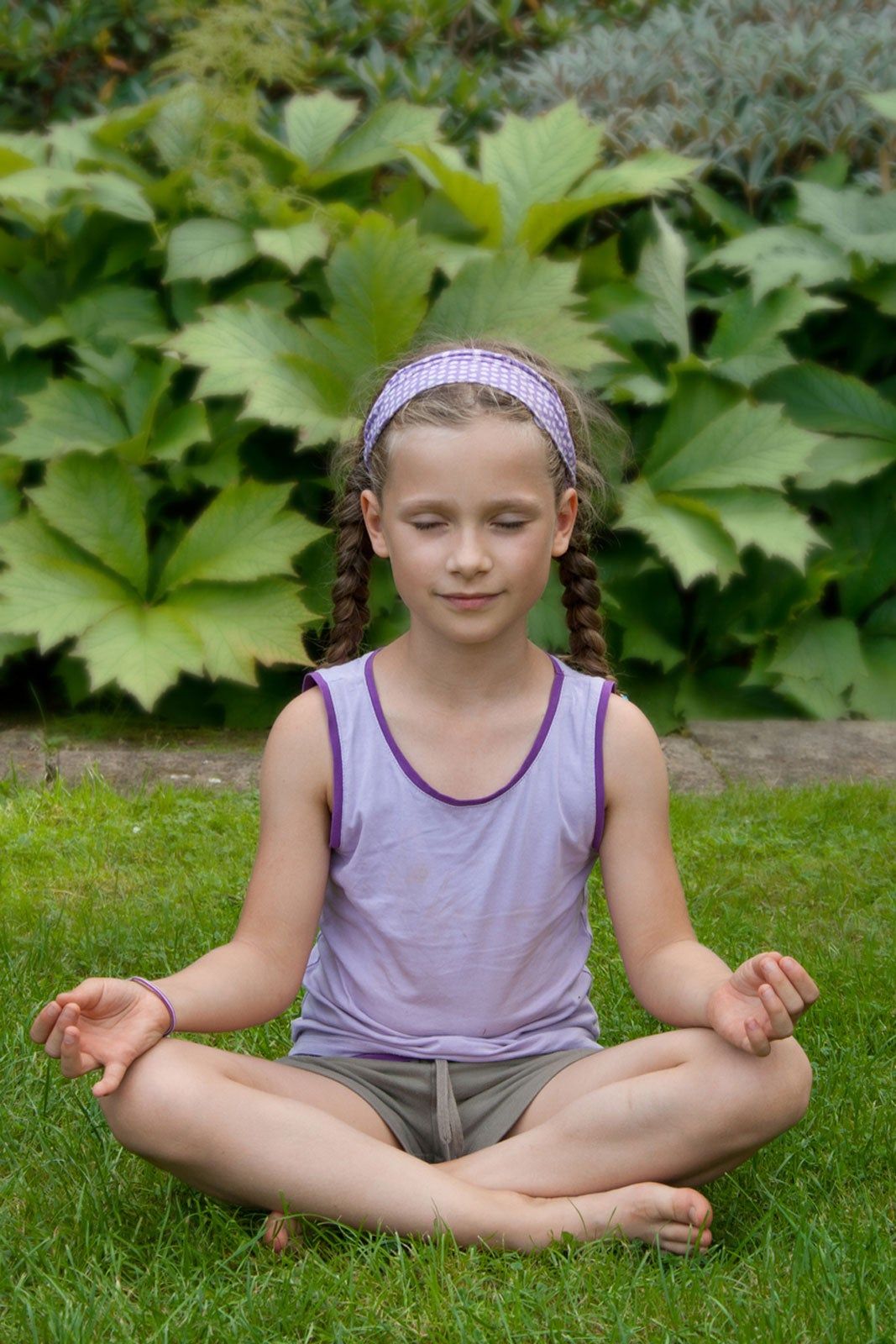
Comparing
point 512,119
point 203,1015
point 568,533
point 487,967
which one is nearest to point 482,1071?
point 487,967

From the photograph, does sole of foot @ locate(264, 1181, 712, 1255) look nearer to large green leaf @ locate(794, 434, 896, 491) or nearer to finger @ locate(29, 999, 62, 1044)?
finger @ locate(29, 999, 62, 1044)

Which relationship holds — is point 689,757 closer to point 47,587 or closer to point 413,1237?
point 47,587

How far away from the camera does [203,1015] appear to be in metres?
2.08

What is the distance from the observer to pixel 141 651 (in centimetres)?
384

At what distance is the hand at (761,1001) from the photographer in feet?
6.15

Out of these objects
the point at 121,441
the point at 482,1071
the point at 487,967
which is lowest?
the point at 482,1071

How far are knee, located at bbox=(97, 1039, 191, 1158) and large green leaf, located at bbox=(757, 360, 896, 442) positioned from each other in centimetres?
295

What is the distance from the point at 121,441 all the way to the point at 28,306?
607 mm

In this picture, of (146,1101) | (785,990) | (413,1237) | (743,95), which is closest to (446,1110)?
(413,1237)

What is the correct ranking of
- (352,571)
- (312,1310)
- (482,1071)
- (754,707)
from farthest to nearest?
(754,707) < (352,571) < (482,1071) < (312,1310)

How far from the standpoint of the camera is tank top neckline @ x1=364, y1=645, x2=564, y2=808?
2182 mm

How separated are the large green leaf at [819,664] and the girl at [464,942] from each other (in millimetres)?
2054

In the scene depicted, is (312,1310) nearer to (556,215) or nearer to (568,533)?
(568,533)

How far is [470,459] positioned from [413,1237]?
3.06 feet
